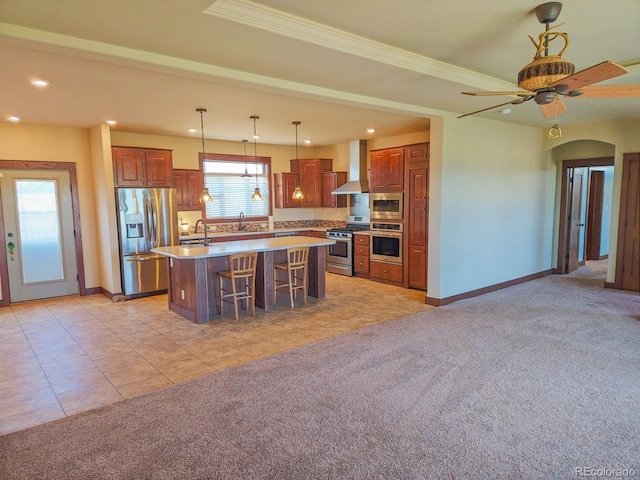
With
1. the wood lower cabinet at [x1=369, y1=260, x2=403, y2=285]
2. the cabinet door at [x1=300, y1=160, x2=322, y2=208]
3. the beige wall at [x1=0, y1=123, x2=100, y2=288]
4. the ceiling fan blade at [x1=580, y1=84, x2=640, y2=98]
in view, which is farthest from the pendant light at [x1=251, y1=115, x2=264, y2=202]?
the ceiling fan blade at [x1=580, y1=84, x2=640, y2=98]

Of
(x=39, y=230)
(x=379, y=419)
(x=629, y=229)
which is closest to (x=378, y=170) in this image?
(x=629, y=229)

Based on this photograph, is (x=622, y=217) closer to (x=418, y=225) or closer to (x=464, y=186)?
(x=464, y=186)

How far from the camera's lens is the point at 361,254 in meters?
7.73

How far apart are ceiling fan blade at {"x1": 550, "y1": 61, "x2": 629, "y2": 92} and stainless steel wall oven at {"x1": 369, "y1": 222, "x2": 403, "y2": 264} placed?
14.6 ft

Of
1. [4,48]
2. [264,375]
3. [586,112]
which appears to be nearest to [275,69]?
[4,48]

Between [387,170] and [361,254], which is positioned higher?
[387,170]

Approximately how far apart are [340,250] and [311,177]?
5.83 feet

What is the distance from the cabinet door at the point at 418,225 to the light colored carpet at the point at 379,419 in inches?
94.5

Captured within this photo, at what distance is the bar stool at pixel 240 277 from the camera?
511 cm

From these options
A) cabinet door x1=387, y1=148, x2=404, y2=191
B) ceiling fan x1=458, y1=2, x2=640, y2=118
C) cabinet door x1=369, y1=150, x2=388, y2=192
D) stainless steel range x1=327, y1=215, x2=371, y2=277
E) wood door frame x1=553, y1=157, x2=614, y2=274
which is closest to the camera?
ceiling fan x1=458, y1=2, x2=640, y2=118

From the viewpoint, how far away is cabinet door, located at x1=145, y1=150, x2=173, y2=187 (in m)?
6.49

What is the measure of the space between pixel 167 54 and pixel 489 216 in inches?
201

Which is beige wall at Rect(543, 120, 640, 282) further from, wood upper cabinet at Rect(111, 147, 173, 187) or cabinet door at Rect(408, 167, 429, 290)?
wood upper cabinet at Rect(111, 147, 173, 187)

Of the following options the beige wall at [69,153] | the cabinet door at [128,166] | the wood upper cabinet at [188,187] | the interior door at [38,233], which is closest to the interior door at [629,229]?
the wood upper cabinet at [188,187]
